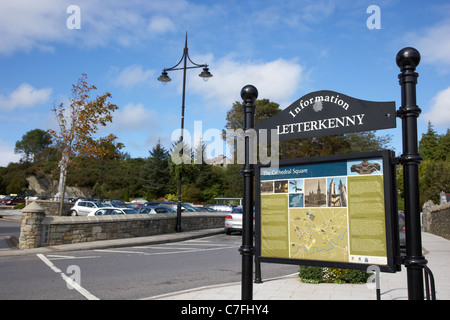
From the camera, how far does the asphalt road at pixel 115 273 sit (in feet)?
23.6

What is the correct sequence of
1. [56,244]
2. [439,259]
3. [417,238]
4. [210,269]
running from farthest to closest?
[56,244], [439,259], [210,269], [417,238]

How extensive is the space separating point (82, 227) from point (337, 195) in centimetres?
1352

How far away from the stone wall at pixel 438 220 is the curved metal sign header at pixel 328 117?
21.5 m

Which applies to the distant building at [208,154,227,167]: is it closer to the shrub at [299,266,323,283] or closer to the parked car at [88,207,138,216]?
the parked car at [88,207,138,216]

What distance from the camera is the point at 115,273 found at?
9250 millimetres

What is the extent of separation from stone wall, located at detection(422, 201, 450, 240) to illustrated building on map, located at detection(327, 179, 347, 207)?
21.5 metres

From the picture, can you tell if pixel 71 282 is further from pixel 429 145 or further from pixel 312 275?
pixel 429 145

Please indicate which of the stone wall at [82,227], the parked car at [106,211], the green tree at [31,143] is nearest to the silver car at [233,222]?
the stone wall at [82,227]

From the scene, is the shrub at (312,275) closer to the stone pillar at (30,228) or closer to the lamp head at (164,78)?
the stone pillar at (30,228)

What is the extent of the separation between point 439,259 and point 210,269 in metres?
7.89

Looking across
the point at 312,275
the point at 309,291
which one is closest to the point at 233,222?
the point at 312,275

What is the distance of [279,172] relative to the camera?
162 inches
